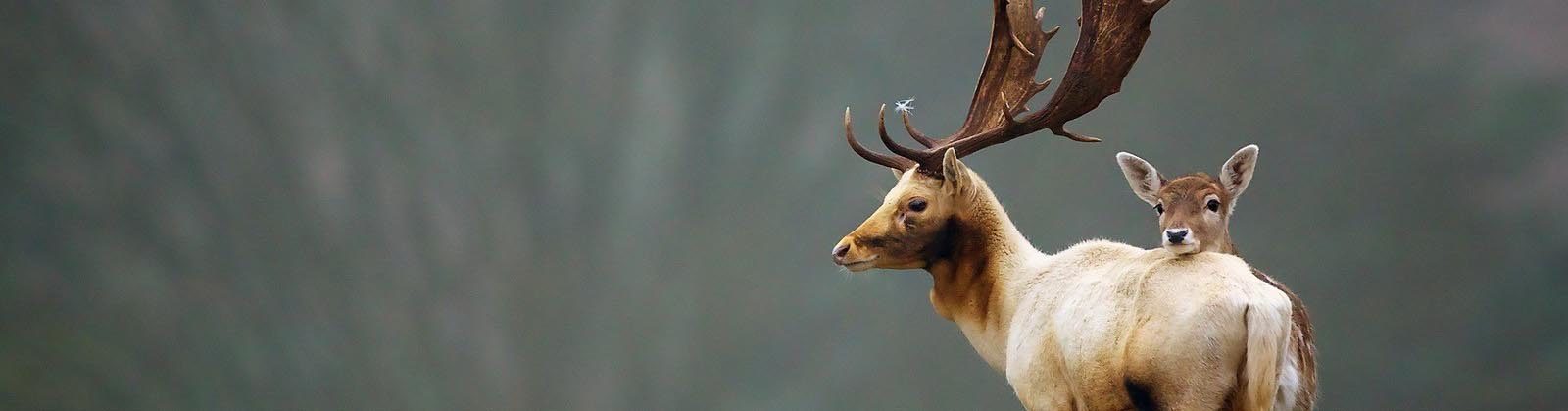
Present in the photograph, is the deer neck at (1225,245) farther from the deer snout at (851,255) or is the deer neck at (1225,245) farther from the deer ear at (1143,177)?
the deer snout at (851,255)

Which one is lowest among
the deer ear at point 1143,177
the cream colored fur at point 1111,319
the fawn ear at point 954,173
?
the cream colored fur at point 1111,319

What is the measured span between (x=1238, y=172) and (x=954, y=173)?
18.3 inches

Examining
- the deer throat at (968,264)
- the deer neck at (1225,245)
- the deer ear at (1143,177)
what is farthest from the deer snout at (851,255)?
the deer neck at (1225,245)

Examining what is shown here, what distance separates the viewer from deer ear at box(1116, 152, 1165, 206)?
7.09 ft

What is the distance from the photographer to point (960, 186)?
91.8 inches

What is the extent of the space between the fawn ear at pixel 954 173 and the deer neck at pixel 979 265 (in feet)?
0.15

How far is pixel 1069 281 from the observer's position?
7.23ft

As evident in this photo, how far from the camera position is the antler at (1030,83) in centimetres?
232

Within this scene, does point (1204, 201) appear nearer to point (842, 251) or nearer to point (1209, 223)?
point (1209, 223)

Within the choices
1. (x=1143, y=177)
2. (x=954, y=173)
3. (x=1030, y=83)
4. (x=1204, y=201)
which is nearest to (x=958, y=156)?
(x=954, y=173)

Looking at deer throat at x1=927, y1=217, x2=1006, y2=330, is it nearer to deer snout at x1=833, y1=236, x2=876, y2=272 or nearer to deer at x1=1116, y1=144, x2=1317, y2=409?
deer snout at x1=833, y1=236, x2=876, y2=272

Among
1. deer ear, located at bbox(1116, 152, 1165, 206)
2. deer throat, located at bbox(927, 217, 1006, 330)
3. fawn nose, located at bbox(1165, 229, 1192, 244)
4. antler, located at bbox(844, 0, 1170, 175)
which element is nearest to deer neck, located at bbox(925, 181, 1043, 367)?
deer throat, located at bbox(927, 217, 1006, 330)

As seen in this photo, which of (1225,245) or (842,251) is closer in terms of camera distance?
(1225,245)

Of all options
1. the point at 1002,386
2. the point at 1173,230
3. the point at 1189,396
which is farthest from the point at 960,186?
the point at 1002,386
